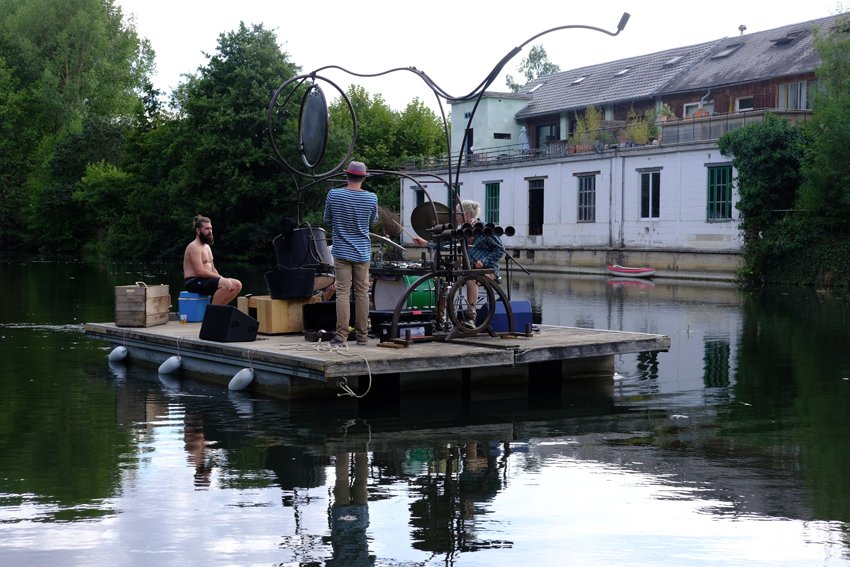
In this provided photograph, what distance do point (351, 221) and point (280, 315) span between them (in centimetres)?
224

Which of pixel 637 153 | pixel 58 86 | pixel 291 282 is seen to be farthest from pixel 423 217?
pixel 58 86

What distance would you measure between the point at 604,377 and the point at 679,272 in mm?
28053

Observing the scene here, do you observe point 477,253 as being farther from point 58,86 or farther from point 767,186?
point 58,86

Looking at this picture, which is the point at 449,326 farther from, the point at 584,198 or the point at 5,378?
the point at 584,198

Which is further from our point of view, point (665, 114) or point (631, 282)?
point (665, 114)

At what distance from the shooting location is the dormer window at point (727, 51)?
5050cm

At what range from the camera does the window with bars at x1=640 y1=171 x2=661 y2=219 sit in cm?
4259

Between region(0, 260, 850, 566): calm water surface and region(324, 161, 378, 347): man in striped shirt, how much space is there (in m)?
1.13

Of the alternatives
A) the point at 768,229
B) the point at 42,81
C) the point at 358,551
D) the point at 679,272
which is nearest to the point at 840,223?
the point at 768,229

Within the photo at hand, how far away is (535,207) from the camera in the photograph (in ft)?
163

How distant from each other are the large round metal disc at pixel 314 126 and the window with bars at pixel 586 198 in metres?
31.8

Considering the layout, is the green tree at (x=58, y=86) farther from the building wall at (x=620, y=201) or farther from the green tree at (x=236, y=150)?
the building wall at (x=620, y=201)

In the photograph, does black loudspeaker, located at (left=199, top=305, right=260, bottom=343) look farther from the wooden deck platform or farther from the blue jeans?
the blue jeans

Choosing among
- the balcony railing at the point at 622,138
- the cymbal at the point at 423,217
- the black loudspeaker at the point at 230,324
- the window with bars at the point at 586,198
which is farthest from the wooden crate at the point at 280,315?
the window with bars at the point at 586,198
